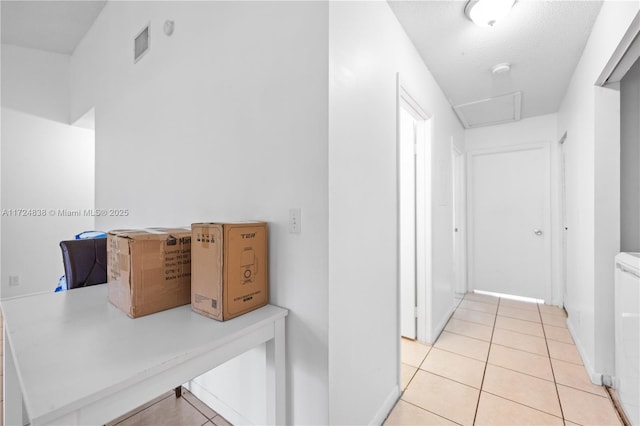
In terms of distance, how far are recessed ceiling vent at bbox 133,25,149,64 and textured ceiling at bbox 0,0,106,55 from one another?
107 centimetres

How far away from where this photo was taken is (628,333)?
155 cm

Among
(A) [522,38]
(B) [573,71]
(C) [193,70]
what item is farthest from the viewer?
(B) [573,71]

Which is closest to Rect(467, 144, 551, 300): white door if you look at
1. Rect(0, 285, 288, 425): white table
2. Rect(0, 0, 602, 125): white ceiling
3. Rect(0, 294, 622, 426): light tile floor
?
Rect(0, 0, 602, 125): white ceiling

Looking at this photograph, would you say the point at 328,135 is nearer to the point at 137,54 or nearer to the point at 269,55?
the point at 269,55

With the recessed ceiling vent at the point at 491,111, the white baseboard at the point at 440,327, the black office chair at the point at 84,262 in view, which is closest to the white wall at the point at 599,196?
the recessed ceiling vent at the point at 491,111

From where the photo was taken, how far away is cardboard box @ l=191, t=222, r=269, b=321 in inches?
44.2

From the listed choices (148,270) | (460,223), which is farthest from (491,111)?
(148,270)

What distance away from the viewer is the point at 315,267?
47.5 inches

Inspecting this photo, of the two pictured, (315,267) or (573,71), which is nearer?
(315,267)

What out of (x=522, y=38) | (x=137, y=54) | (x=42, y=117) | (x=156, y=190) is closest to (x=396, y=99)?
(x=522, y=38)

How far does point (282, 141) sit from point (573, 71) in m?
2.90

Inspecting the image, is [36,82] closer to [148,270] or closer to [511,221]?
[148,270]

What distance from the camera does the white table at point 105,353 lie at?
2.34ft

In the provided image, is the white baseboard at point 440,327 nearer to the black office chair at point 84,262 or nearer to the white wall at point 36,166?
the black office chair at point 84,262
